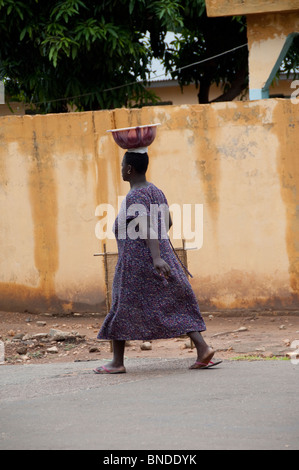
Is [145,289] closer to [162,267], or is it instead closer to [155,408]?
[162,267]

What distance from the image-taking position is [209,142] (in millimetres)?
9633

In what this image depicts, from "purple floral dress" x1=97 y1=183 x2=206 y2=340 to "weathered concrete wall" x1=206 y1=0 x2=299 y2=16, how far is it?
547cm

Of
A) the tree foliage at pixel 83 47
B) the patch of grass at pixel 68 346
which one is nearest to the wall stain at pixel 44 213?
the patch of grass at pixel 68 346

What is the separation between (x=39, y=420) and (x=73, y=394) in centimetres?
81

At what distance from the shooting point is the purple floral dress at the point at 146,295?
606 centimetres

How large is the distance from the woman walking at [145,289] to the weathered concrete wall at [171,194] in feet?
11.6

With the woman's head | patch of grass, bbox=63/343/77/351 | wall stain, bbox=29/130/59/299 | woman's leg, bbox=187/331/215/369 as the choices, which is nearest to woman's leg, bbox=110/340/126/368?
woman's leg, bbox=187/331/215/369

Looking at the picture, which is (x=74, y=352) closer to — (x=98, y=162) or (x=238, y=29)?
(x=98, y=162)

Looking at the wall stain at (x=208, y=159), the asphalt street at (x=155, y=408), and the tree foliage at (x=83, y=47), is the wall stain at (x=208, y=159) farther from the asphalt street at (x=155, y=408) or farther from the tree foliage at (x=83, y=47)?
the tree foliage at (x=83, y=47)

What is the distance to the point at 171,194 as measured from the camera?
977 cm

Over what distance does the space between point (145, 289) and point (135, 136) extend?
1087 mm

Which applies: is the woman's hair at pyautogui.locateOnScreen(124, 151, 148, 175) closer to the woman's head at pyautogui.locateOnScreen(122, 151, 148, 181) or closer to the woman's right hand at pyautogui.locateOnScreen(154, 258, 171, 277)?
the woman's head at pyautogui.locateOnScreen(122, 151, 148, 181)

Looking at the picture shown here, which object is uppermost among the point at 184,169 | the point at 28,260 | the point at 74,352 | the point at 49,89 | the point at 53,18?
the point at 53,18
